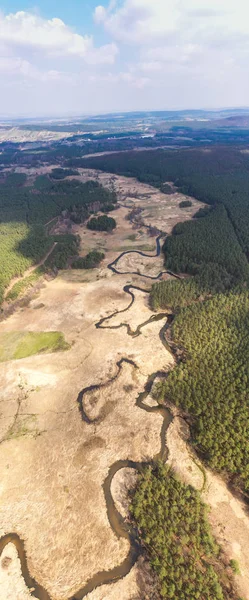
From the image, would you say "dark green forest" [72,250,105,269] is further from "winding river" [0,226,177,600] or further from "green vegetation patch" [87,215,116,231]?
"winding river" [0,226,177,600]

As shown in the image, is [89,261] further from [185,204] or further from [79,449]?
[185,204]

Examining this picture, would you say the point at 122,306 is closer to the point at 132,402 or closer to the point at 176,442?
the point at 132,402

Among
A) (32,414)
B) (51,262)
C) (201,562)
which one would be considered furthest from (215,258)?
(201,562)

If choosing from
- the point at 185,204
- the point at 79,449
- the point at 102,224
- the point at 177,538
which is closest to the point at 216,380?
the point at 177,538

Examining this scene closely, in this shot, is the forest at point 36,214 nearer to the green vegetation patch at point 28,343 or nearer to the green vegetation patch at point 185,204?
the green vegetation patch at point 28,343

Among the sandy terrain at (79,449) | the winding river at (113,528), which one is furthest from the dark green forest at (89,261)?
the winding river at (113,528)
